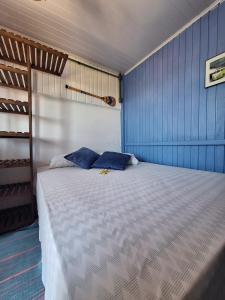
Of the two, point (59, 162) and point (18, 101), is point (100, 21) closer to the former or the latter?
point (18, 101)

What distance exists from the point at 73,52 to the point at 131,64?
1.01 m

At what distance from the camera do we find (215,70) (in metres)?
1.47

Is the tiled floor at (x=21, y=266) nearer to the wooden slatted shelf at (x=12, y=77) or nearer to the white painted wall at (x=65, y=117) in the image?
the white painted wall at (x=65, y=117)

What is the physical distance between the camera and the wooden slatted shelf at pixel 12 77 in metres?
1.39

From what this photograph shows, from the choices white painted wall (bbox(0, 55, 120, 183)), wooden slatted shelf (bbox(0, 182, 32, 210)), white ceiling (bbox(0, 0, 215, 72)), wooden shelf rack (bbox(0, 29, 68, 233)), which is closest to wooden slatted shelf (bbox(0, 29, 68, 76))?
wooden shelf rack (bbox(0, 29, 68, 233))

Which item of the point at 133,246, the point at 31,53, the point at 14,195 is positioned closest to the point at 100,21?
the point at 31,53

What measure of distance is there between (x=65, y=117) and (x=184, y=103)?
1712 millimetres

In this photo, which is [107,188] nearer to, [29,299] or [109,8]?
[29,299]

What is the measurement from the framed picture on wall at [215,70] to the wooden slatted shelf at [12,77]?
1945 millimetres

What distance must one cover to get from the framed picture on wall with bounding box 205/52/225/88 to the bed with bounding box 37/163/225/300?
124cm

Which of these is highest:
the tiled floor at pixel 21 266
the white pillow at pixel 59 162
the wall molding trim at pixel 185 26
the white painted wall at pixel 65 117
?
the wall molding trim at pixel 185 26

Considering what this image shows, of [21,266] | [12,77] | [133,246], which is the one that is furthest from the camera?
[12,77]

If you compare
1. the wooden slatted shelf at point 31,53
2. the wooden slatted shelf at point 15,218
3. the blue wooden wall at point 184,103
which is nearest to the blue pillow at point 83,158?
the wooden slatted shelf at point 15,218

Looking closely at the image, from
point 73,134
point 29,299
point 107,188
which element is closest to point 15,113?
point 73,134
